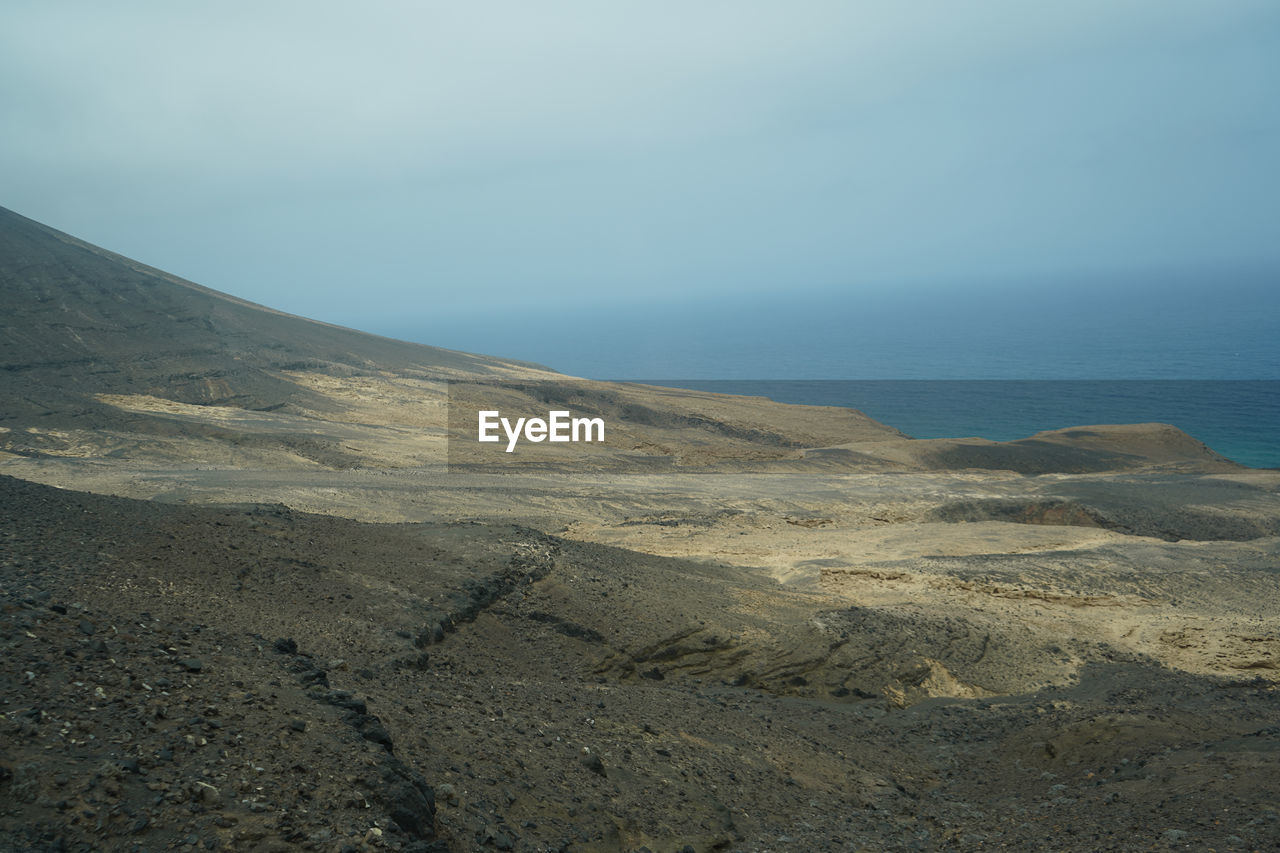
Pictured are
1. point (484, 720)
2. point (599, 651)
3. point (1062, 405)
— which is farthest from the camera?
point (1062, 405)

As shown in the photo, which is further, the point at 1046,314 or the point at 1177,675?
the point at 1046,314

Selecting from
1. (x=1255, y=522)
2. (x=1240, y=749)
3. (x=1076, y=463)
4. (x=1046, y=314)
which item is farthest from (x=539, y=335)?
(x=1240, y=749)

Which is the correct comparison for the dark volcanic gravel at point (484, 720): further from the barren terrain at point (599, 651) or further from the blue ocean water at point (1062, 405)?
the blue ocean water at point (1062, 405)

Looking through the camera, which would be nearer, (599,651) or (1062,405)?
(599,651)

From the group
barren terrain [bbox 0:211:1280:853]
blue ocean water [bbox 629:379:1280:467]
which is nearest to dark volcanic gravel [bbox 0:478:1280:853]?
barren terrain [bbox 0:211:1280:853]

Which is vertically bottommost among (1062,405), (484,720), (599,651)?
(599,651)

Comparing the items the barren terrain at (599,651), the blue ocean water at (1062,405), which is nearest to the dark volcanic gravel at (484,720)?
the barren terrain at (599,651)

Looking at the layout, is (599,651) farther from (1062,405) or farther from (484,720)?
→ (1062,405)

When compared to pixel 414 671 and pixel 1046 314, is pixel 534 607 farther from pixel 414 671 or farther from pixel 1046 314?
pixel 1046 314

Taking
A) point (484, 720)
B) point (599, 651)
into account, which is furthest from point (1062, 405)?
point (484, 720)
